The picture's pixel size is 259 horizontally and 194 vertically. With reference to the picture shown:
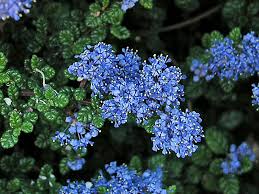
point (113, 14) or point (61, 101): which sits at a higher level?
point (113, 14)

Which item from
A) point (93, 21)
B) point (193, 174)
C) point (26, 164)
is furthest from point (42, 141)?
point (193, 174)

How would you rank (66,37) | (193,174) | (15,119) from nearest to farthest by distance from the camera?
(15,119), (66,37), (193,174)

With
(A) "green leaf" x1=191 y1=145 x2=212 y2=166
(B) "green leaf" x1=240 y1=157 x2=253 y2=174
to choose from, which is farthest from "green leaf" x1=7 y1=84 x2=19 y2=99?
(B) "green leaf" x1=240 y1=157 x2=253 y2=174

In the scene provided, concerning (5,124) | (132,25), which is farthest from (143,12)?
(5,124)

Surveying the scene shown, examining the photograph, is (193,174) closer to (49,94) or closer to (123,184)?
(123,184)

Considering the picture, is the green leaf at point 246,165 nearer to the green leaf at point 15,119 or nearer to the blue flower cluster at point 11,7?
the green leaf at point 15,119

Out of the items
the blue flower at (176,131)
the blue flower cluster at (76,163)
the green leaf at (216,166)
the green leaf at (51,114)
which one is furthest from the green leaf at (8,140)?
the green leaf at (216,166)

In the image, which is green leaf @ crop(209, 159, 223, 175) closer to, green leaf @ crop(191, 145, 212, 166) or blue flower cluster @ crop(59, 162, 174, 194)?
green leaf @ crop(191, 145, 212, 166)
